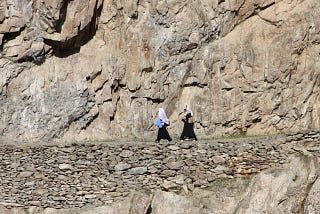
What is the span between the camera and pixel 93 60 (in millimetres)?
27562

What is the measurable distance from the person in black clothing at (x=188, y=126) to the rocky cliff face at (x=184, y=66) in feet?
3.78

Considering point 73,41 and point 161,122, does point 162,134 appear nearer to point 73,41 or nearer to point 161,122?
point 161,122

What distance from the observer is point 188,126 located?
26.4 m

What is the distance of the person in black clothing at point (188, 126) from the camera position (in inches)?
1021

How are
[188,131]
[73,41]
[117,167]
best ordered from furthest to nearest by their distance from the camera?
[73,41] → [188,131] → [117,167]

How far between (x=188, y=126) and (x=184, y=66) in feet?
9.16

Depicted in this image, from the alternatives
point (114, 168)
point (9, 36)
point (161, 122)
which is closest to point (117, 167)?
point (114, 168)

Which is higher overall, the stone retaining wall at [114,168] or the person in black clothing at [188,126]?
the person in black clothing at [188,126]

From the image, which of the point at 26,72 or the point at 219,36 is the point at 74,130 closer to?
the point at 26,72

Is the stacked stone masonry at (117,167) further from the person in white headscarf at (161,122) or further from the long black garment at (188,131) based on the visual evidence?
the long black garment at (188,131)

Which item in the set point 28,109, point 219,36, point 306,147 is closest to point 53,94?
point 28,109

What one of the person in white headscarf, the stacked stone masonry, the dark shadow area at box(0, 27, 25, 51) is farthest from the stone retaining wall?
the dark shadow area at box(0, 27, 25, 51)

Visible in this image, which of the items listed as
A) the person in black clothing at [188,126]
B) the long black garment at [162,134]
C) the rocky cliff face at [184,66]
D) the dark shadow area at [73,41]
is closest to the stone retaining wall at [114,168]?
the person in black clothing at [188,126]

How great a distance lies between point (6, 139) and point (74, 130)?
2.64m
